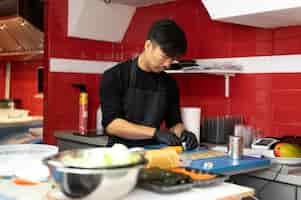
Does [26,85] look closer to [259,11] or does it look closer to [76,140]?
[76,140]

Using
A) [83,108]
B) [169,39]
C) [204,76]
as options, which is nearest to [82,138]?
[83,108]

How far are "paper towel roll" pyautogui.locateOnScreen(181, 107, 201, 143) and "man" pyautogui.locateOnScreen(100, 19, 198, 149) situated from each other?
66 millimetres

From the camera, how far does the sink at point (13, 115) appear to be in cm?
415

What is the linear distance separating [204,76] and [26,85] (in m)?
2.42

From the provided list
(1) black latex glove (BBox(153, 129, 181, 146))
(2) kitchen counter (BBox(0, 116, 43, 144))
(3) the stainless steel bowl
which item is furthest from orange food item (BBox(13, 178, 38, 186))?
(2) kitchen counter (BBox(0, 116, 43, 144))

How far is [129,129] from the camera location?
6.88 ft

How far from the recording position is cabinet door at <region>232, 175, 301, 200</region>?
1.83m

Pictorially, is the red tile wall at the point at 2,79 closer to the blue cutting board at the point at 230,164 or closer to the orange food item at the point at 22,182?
the blue cutting board at the point at 230,164

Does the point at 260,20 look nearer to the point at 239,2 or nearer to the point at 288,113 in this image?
the point at 239,2

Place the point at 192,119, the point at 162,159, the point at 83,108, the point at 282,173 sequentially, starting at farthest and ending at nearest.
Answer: the point at 83,108
the point at 192,119
the point at 282,173
the point at 162,159

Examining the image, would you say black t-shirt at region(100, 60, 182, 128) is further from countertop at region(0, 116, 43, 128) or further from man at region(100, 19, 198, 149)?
countertop at region(0, 116, 43, 128)

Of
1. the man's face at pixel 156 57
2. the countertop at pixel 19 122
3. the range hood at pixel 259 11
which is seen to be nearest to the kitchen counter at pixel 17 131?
the countertop at pixel 19 122

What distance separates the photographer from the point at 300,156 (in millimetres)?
2010

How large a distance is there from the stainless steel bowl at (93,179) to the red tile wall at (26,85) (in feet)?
10.9
